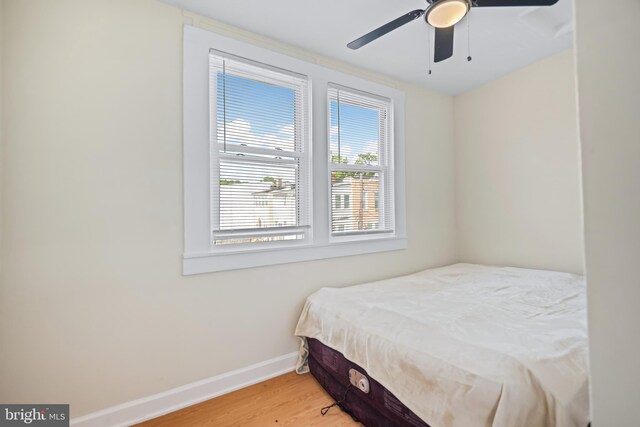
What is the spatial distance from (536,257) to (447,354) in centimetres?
232

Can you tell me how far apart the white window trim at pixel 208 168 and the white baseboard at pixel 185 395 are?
753mm

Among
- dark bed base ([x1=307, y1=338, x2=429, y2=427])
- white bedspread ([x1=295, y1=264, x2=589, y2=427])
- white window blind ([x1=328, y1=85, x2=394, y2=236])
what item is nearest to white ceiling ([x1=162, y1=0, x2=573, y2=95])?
white window blind ([x1=328, y1=85, x2=394, y2=236])

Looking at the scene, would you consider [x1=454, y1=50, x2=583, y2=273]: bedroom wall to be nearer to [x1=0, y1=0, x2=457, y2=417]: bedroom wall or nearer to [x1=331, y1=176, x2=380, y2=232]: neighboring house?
[x1=331, y1=176, x2=380, y2=232]: neighboring house

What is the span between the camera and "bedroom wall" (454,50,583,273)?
8.91 feet

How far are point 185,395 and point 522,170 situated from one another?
11.8ft

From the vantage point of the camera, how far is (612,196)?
Result: 55cm

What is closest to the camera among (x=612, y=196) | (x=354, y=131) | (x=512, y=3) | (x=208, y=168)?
(x=612, y=196)

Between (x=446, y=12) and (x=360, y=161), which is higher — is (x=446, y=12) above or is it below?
above

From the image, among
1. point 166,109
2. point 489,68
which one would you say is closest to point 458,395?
point 166,109

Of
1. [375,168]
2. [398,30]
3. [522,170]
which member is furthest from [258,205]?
[522,170]

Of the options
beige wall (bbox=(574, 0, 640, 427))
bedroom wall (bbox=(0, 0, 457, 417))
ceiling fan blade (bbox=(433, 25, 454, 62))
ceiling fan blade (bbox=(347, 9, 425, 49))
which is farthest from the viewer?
ceiling fan blade (bbox=(433, 25, 454, 62))

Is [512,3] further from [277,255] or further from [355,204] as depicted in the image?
[277,255]

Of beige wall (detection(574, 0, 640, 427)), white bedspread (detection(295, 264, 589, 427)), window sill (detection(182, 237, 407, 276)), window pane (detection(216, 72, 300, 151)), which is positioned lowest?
white bedspread (detection(295, 264, 589, 427))

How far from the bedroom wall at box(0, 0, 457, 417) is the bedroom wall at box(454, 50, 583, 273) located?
2679mm
